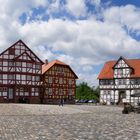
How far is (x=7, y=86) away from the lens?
72938 mm

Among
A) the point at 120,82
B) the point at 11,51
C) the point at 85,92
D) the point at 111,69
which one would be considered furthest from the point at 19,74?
the point at 85,92

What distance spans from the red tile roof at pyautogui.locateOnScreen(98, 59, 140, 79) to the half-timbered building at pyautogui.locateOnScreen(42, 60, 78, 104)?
269 inches

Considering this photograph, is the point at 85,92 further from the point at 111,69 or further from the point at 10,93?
the point at 10,93

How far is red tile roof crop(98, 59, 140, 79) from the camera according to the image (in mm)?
80062

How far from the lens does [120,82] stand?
3174 inches

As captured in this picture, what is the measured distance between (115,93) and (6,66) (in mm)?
24005

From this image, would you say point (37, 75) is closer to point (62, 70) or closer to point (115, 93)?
point (62, 70)

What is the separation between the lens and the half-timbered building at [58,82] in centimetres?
8038

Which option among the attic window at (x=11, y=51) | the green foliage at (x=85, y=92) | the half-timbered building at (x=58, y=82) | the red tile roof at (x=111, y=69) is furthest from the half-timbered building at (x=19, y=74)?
the green foliage at (x=85, y=92)

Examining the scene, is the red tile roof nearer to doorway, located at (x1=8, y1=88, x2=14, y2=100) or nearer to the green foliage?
doorway, located at (x1=8, y1=88, x2=14, y2=100)

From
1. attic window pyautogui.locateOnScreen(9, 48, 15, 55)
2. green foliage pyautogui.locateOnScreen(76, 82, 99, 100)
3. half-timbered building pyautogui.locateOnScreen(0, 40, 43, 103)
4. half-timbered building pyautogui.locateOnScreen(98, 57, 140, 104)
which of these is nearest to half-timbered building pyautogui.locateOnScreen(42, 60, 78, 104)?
half-timbered building pyautogui.locateOnScreen(0, 40, 43, 103)

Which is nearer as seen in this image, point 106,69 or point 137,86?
point 137,86

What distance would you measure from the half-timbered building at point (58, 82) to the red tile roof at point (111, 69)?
22.4ft

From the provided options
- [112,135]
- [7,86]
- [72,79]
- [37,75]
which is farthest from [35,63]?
[112,135]
